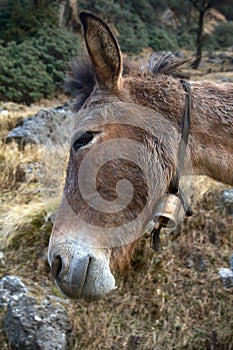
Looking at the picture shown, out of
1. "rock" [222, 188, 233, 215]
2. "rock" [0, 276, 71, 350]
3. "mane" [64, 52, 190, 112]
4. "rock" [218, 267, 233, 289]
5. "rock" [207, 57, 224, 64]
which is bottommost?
"rock" [0, 276, 71, 350]

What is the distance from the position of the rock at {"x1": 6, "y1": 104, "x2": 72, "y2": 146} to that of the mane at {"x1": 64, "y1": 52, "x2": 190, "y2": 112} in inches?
172

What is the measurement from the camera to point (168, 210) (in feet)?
7.00

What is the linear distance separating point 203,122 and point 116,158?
473 mm

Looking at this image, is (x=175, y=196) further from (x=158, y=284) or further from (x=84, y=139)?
(x=158, y=284)

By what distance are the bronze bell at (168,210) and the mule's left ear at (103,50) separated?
59cm

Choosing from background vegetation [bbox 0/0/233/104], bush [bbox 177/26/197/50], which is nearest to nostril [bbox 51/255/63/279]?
background vegetation [bbox 0/0/233/104]

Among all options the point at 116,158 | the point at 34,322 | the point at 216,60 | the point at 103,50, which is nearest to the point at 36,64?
the point at 216,60

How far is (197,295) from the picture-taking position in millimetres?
4133

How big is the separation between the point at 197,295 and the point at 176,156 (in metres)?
2.31

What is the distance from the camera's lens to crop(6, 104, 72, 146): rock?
6.89 metres

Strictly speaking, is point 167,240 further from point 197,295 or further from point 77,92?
point 77,92

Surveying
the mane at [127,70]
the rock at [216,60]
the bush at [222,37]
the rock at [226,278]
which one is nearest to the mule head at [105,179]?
the mane at [127,70]

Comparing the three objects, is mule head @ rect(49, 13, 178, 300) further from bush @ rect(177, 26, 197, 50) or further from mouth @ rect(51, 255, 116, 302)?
bush @ rect(177, 26, 197, 50)

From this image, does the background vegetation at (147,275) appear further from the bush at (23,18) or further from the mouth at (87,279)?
the bush at (23,18)
